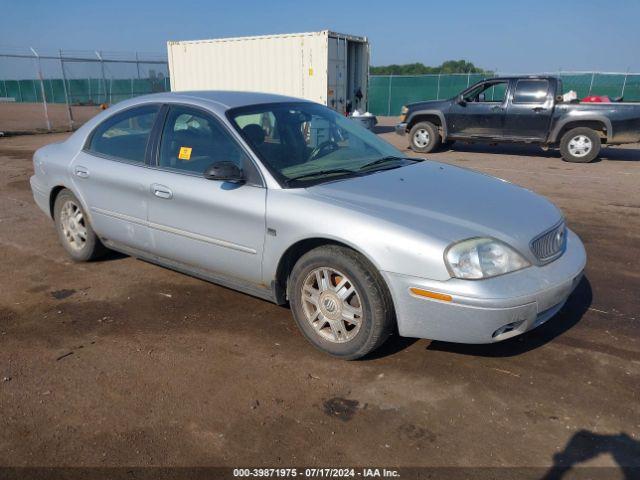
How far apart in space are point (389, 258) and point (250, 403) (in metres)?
1.12

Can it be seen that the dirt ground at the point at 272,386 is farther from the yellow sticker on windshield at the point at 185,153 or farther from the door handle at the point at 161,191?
the yellow sticker on windshield at the point at 185,153

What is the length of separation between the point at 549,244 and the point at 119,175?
3.30 meters

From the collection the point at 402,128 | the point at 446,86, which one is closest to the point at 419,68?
the point at 446,86

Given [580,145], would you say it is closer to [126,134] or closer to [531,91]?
[531,91]

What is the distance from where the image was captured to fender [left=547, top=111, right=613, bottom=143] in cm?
1123

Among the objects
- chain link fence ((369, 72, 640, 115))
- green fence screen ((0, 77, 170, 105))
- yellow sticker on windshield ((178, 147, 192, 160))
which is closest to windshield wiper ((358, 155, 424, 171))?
yellow sticker on windshield ((178, 147, 192, 160))

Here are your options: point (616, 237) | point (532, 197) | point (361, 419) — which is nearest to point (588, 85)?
point (616, 237)

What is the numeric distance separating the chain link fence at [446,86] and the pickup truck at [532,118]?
11.6 m

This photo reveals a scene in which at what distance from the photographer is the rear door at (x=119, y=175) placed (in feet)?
13.8

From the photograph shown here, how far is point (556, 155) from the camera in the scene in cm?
1312

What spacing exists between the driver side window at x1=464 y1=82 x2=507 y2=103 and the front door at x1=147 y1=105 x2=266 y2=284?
10044 millimetres

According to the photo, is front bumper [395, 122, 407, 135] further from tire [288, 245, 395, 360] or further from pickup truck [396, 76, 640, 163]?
tire [288, 245, 395, 360]

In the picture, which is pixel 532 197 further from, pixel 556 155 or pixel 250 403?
pixel 556 155

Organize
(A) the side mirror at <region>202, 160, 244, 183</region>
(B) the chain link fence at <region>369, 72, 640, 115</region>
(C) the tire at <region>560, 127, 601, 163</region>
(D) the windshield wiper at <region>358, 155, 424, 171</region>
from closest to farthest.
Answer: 1. (A) the side mirror at <region>202, 160, 244, 183</region>
2. (D) the windshield wiper at <region>358, 155, 424, 171</region>
3. (C) the tire at <region>560, 127, 601, 163</region>
4. (B) the chain link fence at <region>369, 72, 640, 115</region>
